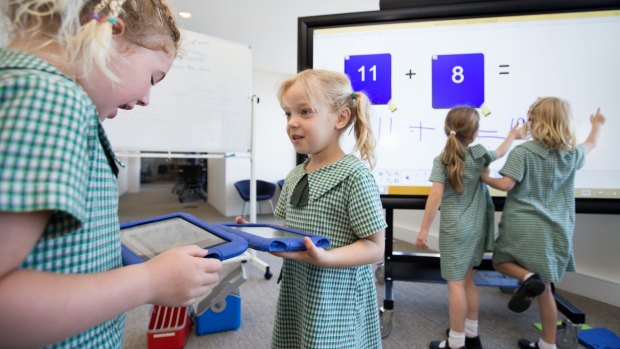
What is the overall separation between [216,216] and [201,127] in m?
2.98

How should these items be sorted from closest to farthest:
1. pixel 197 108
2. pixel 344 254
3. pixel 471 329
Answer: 1. pixel 344 254
2. pixel 471 329
3. pixel 197 108

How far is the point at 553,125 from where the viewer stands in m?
1.35

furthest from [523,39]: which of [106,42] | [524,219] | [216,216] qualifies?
[216,216]

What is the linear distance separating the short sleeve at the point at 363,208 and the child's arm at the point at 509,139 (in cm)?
107

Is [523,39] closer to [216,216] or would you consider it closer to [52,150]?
[52,150]

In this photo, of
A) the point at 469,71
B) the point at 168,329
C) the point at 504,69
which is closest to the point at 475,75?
the point at 469,71

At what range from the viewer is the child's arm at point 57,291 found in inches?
12.0

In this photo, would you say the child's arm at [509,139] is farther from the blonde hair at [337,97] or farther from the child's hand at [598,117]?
the blonde hair at [337,97]

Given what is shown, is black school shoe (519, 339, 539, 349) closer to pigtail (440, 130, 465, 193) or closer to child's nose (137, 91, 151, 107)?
pigtail (440, 130, 465, 193)

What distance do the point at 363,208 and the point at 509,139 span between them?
1.18 metres

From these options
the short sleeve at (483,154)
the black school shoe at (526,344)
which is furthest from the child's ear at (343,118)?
the black school shoe at (526,344)

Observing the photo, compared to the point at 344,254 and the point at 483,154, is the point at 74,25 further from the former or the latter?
the point at 483,154

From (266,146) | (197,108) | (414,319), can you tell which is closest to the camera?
(414,319)

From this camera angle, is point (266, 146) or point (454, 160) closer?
point (454, 160)
